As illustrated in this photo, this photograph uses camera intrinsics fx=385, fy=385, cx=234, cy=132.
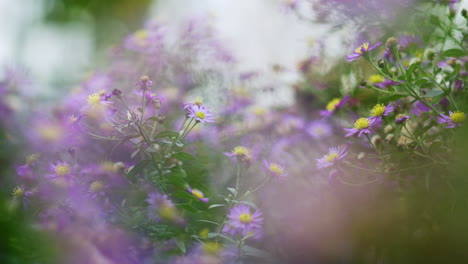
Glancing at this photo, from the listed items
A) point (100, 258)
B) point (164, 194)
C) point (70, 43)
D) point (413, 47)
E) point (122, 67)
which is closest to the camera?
point (100, 258)

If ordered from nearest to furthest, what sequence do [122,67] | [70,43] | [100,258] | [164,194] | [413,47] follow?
[100,258], [164,194], [413,47], [122,67], [70,43]

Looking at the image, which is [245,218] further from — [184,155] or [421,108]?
→ [421,108]

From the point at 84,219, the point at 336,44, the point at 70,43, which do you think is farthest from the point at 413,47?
the point at 70,43

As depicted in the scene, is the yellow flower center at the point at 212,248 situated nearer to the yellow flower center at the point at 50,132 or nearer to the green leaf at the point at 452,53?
the yellow flower center at the point at 50,132

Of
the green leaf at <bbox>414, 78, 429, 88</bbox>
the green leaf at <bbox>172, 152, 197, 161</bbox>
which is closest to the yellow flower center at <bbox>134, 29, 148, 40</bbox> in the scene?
the green leaf at <bbox>172, 152, 197, 161</bbox>

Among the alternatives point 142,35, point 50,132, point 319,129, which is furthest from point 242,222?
Result: point 142,35

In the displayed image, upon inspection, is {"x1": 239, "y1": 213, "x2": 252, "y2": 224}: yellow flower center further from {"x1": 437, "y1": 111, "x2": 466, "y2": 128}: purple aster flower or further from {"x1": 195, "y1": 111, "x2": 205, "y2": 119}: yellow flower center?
{"x1": 437, "y1": 111, "x2": 466, "y2": 128}: purple aster flower

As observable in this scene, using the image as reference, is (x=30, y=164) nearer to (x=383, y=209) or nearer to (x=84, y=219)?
(x=84, y=219)
